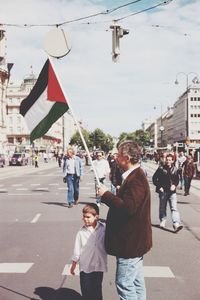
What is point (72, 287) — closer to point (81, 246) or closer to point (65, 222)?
point (81, 246)

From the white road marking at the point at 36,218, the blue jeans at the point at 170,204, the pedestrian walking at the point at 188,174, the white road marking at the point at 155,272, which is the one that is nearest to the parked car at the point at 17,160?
the pedestrian walking at the point at 188,174

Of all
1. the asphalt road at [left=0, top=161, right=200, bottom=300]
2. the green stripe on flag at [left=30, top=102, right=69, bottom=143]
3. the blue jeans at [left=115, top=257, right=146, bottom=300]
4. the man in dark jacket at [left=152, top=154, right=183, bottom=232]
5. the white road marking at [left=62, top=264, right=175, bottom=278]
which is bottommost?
the asphalt road at [left=0, top=161, right=200, bottom=300]

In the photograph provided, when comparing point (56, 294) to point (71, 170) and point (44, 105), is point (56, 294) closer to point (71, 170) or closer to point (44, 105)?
point (44, 105)

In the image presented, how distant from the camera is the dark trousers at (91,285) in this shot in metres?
4.85

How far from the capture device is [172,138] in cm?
19775

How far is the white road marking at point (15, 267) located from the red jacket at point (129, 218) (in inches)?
121

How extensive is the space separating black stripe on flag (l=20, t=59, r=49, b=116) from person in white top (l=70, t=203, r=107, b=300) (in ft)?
5.40

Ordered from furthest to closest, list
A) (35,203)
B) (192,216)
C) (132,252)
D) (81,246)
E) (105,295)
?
(35,203)
(192,216)
(105,295)
(81,246)
(132,252)

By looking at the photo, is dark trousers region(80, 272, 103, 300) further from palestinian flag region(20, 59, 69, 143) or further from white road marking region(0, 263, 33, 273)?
white road marking region(0, 263, 33, 273)

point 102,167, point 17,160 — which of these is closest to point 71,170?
point 102,167

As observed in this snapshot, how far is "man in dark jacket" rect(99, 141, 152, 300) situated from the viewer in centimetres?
417

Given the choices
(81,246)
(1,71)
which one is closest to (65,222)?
(81,246)

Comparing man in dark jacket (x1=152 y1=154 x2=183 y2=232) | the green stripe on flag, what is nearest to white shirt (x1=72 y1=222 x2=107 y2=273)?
the green stripe on flag

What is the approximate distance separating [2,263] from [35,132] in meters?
2.51
